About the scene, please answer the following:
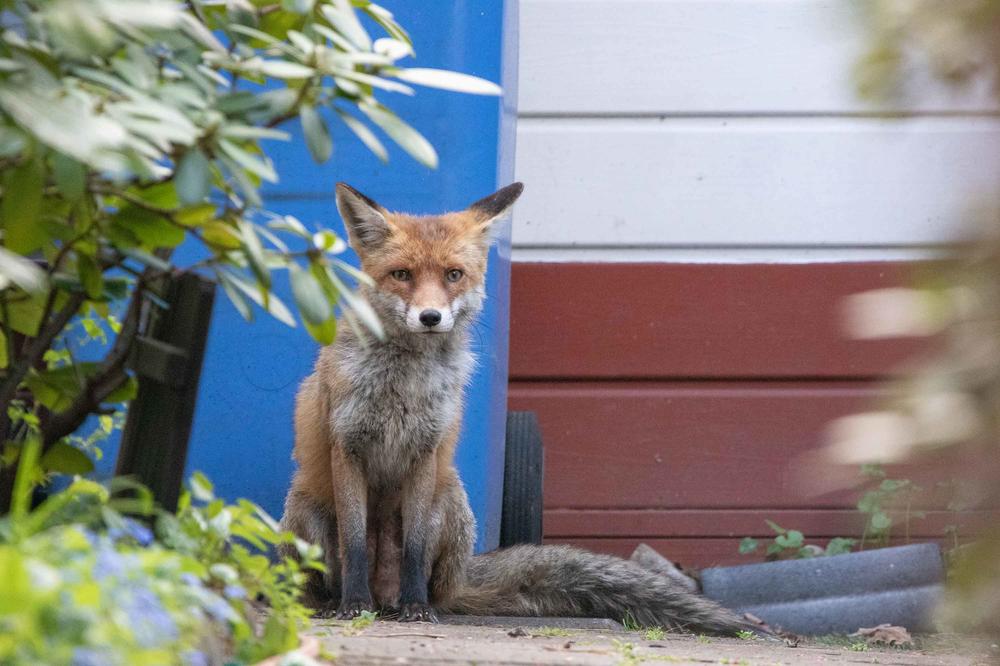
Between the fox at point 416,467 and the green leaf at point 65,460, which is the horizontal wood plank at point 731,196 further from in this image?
the green leaf at point 65,460

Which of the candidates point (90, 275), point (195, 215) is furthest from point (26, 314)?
point (195, 215)

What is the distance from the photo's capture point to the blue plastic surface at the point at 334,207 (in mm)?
3703

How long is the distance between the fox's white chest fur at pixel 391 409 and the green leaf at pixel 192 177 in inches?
79.8

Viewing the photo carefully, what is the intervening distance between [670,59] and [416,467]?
2.25 metres

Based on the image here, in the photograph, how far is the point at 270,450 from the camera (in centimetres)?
376

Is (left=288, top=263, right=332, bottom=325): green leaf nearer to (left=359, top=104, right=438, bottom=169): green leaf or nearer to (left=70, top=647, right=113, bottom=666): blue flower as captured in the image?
(left=359, top=104, right=438, bottom=169): green leaf

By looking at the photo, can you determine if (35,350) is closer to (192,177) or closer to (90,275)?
(90,275)

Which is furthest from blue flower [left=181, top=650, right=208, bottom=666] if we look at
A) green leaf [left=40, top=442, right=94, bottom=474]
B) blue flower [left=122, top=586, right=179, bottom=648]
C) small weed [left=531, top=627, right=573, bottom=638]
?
small weed [left=531, top=627, right=573, bottom=638]

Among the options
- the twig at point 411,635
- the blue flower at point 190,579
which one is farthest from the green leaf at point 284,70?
the twig at point 411,635

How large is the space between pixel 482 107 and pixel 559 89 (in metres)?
1.24

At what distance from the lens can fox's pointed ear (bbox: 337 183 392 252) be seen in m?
3.55

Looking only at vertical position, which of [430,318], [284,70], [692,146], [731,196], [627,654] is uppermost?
[692,146]

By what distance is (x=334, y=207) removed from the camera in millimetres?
3748

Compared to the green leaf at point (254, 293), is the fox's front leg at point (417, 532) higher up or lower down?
lower down
